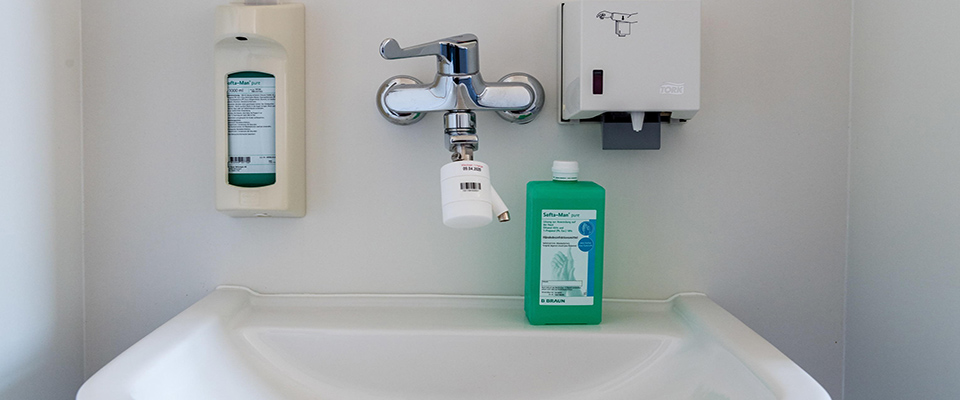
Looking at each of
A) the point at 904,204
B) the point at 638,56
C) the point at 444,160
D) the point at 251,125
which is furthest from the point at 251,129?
the point at 904,204

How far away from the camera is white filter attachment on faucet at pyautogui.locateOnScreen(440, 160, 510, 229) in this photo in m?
0.60

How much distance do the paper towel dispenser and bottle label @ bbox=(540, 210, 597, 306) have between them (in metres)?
0.13

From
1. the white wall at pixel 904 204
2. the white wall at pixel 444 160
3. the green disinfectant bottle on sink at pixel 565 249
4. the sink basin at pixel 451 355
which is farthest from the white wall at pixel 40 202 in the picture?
the white wall at pixel 904 204

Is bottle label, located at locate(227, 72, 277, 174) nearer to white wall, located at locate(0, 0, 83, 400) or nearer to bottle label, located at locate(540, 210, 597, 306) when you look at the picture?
white wall, located at locate(0, 0, 83, 400)

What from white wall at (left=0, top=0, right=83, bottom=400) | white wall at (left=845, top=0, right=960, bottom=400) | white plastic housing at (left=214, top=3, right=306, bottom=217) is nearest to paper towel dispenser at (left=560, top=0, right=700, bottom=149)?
white wall at (left=845, top=0, right=960, bottom=400)

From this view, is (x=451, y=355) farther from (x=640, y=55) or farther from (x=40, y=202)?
(x=40, y=202)

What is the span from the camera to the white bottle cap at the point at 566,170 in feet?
2.33

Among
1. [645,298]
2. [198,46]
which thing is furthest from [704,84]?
[198,46]

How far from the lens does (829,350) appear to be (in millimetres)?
796

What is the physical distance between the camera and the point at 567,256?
27.4 inches

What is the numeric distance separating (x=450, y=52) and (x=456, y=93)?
1.9 inches

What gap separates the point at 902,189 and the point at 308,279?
0.74 m

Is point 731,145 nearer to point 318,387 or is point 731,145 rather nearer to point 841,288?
point 841,288

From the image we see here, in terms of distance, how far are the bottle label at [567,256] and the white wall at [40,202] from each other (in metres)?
0.59
